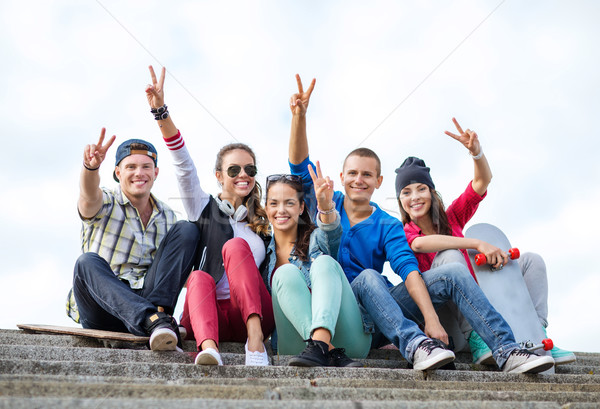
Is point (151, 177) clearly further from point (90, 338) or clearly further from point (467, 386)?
point (467, 386)

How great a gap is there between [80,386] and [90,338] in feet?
5.21

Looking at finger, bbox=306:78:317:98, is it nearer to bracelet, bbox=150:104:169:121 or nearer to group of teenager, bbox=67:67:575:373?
group of teenager, bbox=67:67:575:373

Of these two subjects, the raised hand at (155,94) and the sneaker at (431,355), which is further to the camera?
the raised hand at (155,94)

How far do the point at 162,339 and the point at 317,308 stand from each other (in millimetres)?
786

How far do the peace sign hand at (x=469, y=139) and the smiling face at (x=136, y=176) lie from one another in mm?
2078

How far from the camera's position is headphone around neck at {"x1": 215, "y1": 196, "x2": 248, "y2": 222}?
160 inches

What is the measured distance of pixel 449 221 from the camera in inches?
173

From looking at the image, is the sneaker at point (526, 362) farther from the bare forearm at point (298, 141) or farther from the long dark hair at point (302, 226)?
the bare forearm at point (298, 141)

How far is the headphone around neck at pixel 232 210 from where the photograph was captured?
4074 millimetres

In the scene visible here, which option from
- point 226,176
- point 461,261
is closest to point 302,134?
point 226,176

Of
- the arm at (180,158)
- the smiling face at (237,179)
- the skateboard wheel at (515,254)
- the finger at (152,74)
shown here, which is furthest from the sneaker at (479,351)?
the finger at (152,74)

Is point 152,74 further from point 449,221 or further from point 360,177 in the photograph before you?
point 449,221

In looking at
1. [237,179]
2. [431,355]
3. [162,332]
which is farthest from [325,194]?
[162,332]

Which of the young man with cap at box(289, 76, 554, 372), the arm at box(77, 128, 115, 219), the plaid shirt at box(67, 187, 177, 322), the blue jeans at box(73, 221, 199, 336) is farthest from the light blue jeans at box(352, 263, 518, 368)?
the arm at box(77, 128, 115, 219)
